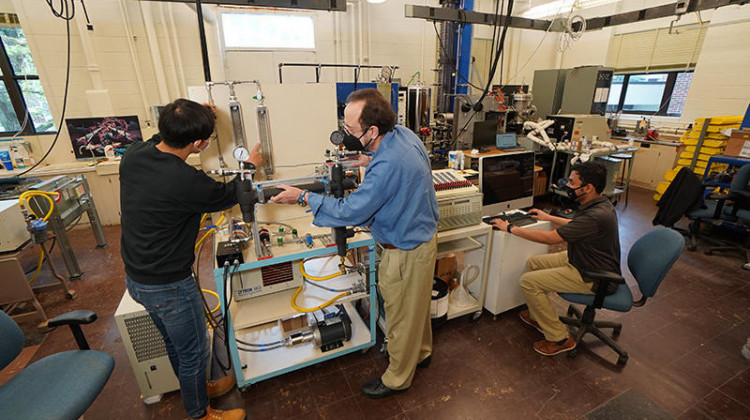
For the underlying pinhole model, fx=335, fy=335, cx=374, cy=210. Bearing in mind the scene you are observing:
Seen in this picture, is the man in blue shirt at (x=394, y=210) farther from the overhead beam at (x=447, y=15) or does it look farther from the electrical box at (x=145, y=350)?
the overhead beam at (x=447, y=15)

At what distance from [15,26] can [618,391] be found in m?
6.80

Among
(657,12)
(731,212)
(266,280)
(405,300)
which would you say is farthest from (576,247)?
(657,12)

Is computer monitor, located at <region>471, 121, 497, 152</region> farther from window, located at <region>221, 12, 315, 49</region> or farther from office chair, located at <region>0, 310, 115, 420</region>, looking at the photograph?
office chair, located at <region>0, 310, 115, 420</region>

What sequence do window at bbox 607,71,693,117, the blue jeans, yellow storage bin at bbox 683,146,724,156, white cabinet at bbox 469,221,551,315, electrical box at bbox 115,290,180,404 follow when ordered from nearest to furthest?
1. the blue jeans
2. electrical box at bbox 115,290,180,404
3. white cabinet at bbox 469,221,551,315
4. yellow storage bin at bbox 683,146,724,156
5. window at bbox 607,71,693,117

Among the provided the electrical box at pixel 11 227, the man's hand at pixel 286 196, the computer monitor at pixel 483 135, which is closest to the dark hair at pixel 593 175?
the man's hand at pixel 286 196

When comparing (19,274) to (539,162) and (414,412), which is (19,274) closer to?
(414,412)

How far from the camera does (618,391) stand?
187 centimetres

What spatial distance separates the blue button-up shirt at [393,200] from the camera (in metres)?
1.43

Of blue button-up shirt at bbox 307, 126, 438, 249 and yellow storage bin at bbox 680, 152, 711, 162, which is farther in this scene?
yellow storage bin at bbox 680, 152, 711, 162

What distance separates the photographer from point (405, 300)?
1.68 m

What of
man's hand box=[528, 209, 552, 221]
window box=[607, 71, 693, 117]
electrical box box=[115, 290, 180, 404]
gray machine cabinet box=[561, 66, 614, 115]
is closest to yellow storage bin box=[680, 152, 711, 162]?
gray machine cabinet box=[561, 66, 614, 115]

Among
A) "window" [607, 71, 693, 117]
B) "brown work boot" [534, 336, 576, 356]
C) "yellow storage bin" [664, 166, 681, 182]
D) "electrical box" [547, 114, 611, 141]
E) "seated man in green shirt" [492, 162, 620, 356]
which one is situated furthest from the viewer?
"window" [607, 71, 693, 117]

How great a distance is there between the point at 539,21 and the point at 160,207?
494 centimetres

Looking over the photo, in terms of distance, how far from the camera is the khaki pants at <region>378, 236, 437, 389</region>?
63.7 inches
